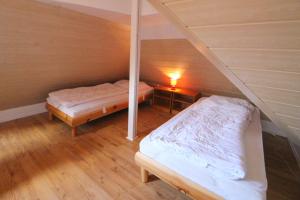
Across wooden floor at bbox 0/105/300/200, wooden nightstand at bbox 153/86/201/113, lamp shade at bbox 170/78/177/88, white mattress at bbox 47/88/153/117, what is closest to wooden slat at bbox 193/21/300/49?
wooden floor at bbox 0/105/300/200

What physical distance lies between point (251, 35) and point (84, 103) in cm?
258

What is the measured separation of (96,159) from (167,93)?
99.1 inches

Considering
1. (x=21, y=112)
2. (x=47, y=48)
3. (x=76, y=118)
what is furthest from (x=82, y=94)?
(x=21, y=112)

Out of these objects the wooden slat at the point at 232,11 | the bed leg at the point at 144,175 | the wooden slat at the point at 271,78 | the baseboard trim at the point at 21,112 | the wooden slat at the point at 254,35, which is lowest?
the bed leg at the point at 144,175

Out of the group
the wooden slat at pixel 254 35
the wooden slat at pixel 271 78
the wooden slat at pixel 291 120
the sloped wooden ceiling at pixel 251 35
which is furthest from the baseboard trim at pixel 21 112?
the wooden slat at pixel 291 120

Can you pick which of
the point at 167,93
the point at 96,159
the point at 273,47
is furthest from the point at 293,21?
the point at 167,93

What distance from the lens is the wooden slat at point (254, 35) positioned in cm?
70

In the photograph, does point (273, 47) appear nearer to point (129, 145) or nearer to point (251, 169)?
point (251, 169)

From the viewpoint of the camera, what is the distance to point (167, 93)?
4203 millimetres

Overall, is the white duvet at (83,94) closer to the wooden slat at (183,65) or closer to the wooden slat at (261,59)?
the wooden slat at (183,65)

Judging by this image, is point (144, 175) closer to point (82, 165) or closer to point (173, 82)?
point (82, 165)

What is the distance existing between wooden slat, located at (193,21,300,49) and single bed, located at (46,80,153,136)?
2.25m

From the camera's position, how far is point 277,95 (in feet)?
4.29

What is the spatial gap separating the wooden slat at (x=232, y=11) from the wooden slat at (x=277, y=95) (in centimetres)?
A: 74
